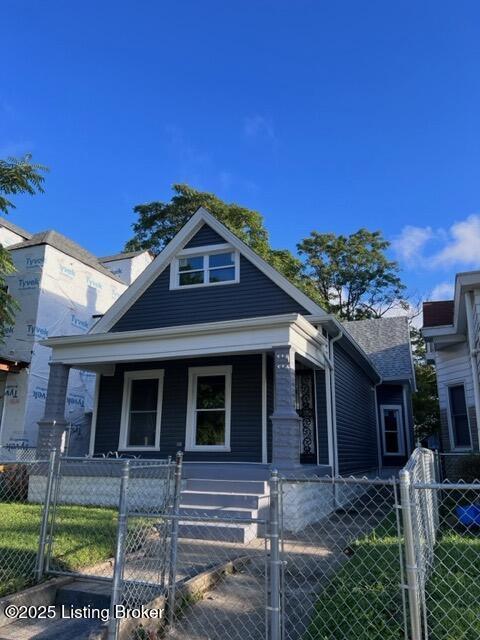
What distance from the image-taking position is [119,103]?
1320cm

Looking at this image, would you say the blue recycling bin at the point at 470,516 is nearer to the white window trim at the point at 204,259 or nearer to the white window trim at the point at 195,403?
the white window trim at the point at 195,403

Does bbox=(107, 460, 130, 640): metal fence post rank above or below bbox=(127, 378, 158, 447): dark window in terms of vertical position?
below

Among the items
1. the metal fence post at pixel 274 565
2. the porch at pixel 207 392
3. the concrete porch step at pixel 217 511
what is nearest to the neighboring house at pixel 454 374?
the porch at pixel 207 392

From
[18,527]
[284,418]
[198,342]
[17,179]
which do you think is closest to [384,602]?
[284,418]

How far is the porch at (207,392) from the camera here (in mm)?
8891

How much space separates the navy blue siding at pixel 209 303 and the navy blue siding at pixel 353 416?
2117 mm

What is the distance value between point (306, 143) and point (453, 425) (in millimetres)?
9423

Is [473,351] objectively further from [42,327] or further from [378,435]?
[42,327]

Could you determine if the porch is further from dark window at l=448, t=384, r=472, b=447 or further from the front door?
dark window at l=448, t=384, r=472, b=447

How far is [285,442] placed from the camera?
8031 mm

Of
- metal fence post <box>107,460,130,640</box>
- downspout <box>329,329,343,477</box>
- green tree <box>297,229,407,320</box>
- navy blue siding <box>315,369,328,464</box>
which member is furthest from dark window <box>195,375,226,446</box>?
green tree <box>297,229,407,320</box>

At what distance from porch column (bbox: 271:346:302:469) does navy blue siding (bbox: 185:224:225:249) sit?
4604 millimetres

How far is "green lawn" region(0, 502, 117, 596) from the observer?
4.50 metres

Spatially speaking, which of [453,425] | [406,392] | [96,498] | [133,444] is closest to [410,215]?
[406,392]
